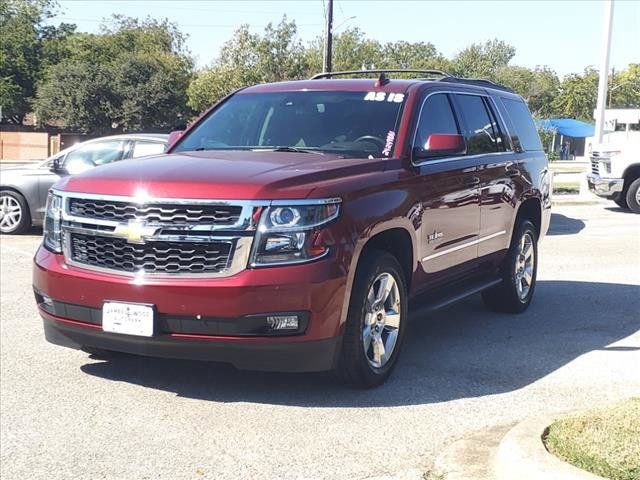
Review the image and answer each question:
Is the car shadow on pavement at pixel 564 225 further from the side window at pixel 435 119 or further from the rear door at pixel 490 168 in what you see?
the side window at pixel 435 119

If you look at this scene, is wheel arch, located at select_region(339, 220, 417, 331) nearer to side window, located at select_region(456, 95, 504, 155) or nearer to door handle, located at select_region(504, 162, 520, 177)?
side window, located at select_region(456, 95, 504, 155)

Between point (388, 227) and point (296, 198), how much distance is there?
2.71 feet

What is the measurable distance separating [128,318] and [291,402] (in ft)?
3.66

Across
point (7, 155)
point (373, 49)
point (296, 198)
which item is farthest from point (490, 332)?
point (373, 49)

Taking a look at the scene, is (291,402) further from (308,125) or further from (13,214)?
(13,214)

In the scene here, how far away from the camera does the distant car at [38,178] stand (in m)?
12.4

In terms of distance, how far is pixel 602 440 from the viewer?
376cm

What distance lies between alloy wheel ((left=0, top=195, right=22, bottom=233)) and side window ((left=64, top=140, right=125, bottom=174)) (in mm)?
1094

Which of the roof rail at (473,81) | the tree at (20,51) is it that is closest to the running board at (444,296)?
the roof rail at (473,81)

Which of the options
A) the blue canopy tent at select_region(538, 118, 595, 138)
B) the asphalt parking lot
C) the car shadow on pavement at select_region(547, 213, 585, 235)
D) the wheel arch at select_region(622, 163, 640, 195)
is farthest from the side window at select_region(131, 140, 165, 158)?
the blue canopy tent at select_region(538, 118, 595, 138)

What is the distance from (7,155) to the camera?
5178 cm

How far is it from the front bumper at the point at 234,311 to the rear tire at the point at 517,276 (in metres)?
3.19

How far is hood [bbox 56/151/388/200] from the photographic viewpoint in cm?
462

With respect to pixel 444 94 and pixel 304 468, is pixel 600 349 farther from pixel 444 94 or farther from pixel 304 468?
pixel 304 468
